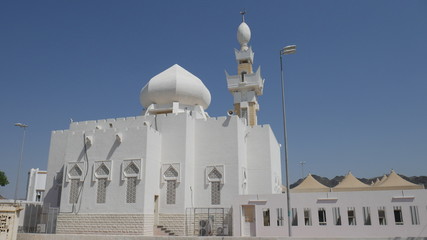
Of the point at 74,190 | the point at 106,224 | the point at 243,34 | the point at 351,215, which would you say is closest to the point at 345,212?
the point at 351,215

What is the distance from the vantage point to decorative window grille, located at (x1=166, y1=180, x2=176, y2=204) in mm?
20656

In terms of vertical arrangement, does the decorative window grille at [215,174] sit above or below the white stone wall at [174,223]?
above

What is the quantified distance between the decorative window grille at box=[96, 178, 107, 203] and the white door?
806 cm

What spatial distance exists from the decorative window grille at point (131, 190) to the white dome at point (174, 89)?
7654mm

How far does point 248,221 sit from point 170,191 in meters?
5.00

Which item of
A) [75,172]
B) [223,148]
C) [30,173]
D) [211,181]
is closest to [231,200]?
[211,181]

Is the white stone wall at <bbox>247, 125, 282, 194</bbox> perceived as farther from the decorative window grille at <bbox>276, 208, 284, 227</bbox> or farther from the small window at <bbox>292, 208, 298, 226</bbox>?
the small window at <bbox>292, 208, 298, 226</bbox>

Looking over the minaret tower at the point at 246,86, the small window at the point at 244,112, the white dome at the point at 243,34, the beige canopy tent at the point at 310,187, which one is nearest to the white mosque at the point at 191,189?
the beige canopy tent at the point at 310,187

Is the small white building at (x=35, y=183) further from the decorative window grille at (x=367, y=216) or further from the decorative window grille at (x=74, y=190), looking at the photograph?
the decorative window grille at (x=367, y=216)

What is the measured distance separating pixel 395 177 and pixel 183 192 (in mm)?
15558

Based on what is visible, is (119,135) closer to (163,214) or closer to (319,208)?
(163,214)

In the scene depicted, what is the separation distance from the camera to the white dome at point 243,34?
30334 millimetres

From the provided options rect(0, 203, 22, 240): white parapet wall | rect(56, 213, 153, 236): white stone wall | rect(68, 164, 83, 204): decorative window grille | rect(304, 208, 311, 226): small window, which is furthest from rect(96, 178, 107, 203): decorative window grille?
rect(304, 208, 311, 226): small window

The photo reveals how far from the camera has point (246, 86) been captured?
28.1 meters
